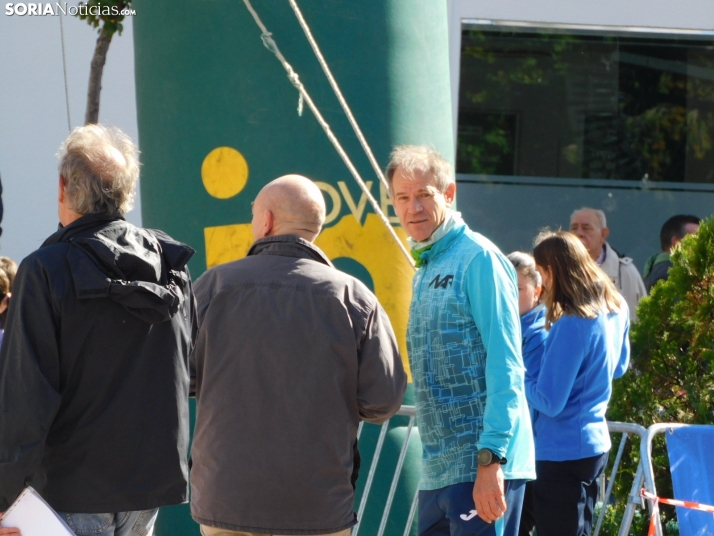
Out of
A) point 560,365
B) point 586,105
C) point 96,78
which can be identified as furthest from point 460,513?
point 586,105

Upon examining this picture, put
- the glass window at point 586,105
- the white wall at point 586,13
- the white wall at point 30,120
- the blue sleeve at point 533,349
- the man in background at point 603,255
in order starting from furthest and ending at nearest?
the glass window at point 586,105 < the white wall at point 586,13 < the white wall at point 30,120 < the man in background at point 603,255 < the blue sleeve at point 533,349

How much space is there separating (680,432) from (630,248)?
4.53 m

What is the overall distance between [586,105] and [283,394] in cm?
588

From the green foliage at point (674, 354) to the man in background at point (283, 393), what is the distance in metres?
1.73

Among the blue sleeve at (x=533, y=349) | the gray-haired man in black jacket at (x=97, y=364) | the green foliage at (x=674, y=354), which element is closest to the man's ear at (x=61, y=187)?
the gray-haired man in black jacket at (x=97, y=364)

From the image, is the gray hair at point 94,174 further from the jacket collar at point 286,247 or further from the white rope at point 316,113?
the white rope at point 316,113

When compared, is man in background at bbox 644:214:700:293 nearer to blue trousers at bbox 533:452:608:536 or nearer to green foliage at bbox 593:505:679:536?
green foliage at bbox 593:505:679:536

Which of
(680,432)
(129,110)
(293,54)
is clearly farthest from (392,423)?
(129,110)

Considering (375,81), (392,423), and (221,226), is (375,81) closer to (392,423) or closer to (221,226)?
(221,226)

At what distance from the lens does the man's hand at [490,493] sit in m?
2.56

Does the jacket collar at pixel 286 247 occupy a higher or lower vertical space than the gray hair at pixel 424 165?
lower

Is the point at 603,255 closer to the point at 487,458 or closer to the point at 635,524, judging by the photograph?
the point at 635,524

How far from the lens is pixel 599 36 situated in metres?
7.42

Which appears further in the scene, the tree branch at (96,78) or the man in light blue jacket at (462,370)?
the tree branch at (96,78)
